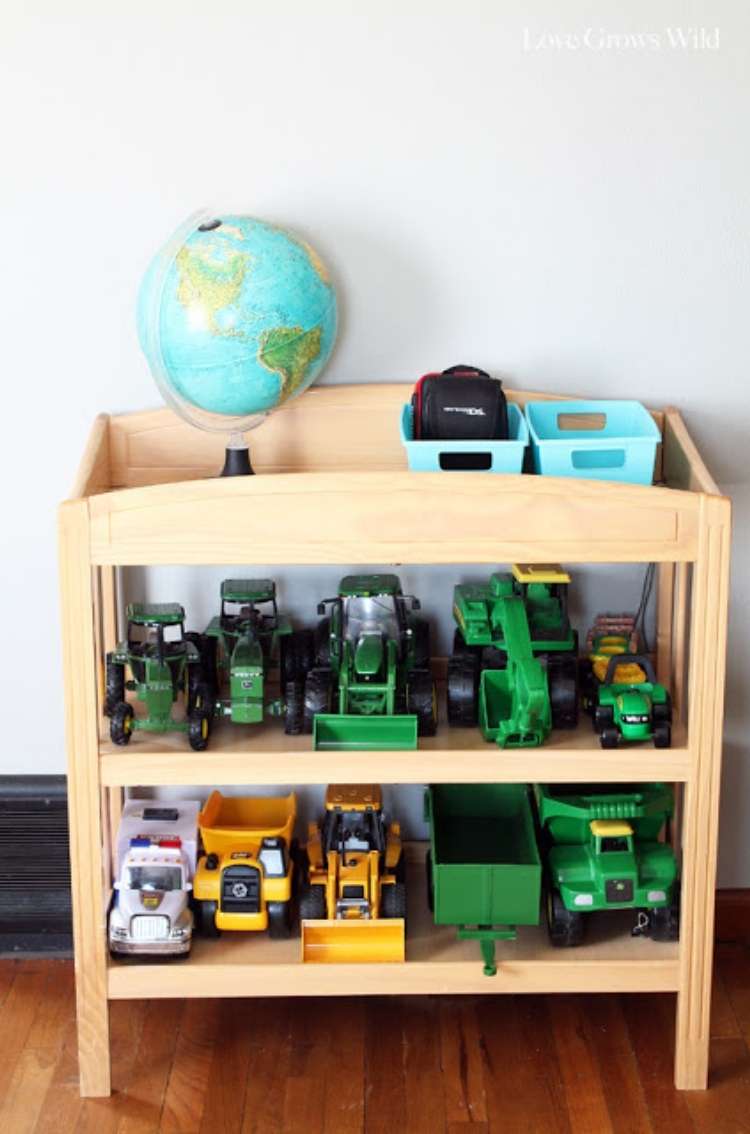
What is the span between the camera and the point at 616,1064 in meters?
2.41

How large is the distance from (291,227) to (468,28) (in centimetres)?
40

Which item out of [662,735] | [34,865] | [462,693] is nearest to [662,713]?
[662,735]

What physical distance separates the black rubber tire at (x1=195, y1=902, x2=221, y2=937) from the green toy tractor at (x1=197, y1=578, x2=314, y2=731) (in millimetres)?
288

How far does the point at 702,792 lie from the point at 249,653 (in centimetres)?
70

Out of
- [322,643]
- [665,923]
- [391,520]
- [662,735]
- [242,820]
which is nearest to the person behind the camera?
[391,520]

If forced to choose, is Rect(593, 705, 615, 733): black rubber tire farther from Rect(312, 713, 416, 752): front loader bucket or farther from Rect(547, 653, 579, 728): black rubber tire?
Rect(312, 713, 416, 752): front loader bucket

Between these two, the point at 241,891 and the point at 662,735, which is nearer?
the point at 662,735

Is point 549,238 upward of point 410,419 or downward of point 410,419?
upward

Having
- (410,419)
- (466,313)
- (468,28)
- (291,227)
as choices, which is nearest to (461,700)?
(410,419)

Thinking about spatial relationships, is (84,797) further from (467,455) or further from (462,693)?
(467,455)

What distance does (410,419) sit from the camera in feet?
7.91

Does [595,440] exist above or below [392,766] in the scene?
above

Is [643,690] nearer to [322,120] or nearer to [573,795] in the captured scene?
[573,795]

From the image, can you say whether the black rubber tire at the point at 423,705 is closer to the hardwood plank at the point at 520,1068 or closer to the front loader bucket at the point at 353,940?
the front loader bucket at the point at 353,940
